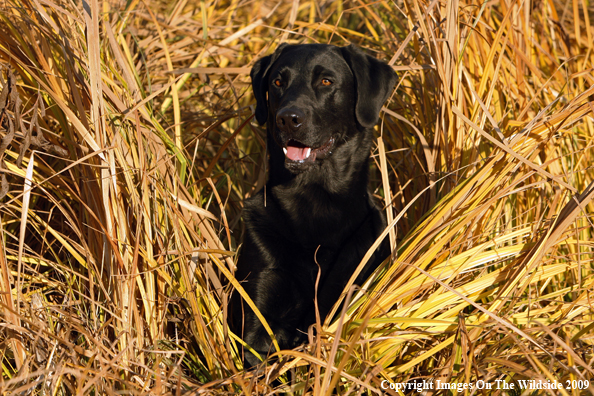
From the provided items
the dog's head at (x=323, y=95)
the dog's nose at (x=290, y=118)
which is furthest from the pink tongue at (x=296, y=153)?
the dog's nose at (x=290, y=118)

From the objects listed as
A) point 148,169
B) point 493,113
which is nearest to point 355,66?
point 493,113

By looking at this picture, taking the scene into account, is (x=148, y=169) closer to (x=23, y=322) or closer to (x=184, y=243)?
(x=184, y=243)

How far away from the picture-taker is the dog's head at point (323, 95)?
227 centimetres

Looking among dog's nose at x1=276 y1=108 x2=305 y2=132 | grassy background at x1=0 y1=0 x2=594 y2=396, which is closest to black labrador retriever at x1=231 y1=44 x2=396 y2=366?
dog's nose at x1=276 y1=108 x2=305 y2=132

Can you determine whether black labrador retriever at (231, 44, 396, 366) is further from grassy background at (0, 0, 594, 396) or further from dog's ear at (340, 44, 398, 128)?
grassy background at (0, 0, 594, 396)

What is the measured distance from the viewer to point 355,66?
2438 mm

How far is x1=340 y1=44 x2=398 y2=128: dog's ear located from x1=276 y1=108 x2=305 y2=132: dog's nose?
352 millimetres

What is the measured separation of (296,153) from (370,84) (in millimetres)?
497

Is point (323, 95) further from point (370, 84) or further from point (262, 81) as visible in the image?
point (262, 81)

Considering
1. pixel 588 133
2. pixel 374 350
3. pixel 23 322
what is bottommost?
pixel 23 322

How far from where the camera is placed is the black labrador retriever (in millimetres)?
2145

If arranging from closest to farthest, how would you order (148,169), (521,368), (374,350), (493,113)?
(521,368) < (374,350) < (148,169) < (493,113)

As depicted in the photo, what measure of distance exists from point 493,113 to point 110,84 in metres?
1.88

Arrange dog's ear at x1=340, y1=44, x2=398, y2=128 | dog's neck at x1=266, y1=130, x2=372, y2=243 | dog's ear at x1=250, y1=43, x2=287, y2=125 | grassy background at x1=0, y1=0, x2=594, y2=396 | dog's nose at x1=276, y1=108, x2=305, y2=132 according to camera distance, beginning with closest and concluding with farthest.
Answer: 1. grassy background at x1=0, y1=0, x2=594, y2=396
2. dog's nose at x1=276, y1=108, x2=305, y2=132
3. dog's neck at x1=266, y1=130, x2=372, y2=243
4. dog's ear at x1=340, y1=44, x2=398, y2=128
5. dog's ear at x1=250, y1=43, x2=287, y2=125
